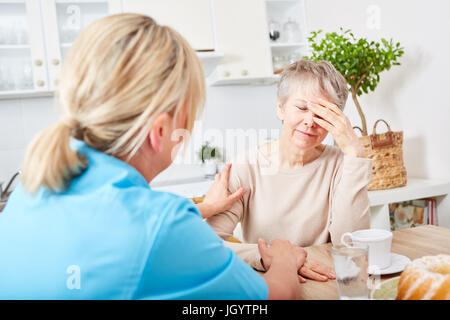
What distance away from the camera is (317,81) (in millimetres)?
1324

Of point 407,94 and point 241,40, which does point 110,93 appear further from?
point 241,40

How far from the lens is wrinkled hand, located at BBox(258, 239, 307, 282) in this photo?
35.8 inches

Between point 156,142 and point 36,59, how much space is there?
2.31 metres

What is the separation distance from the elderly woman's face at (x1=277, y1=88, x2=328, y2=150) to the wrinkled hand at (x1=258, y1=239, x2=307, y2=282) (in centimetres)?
47

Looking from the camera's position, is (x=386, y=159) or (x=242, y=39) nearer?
(x=386, y=159)

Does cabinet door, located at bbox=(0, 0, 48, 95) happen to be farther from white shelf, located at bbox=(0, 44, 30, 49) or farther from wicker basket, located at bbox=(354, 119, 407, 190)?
wicker basket, located at bbox=(354, 119, 407, 190)

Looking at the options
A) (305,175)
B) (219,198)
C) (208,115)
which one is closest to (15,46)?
(208,115)

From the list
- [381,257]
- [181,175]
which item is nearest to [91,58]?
[381,257]

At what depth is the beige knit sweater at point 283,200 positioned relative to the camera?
4.45ft

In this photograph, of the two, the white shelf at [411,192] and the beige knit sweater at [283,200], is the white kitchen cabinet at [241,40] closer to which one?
the white shelf at [411,192]

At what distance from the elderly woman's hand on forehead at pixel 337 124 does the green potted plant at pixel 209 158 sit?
1885 millimetres

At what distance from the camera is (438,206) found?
2123 millimetres

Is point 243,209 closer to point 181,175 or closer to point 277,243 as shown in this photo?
point 277,243

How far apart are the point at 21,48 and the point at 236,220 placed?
2140mm
